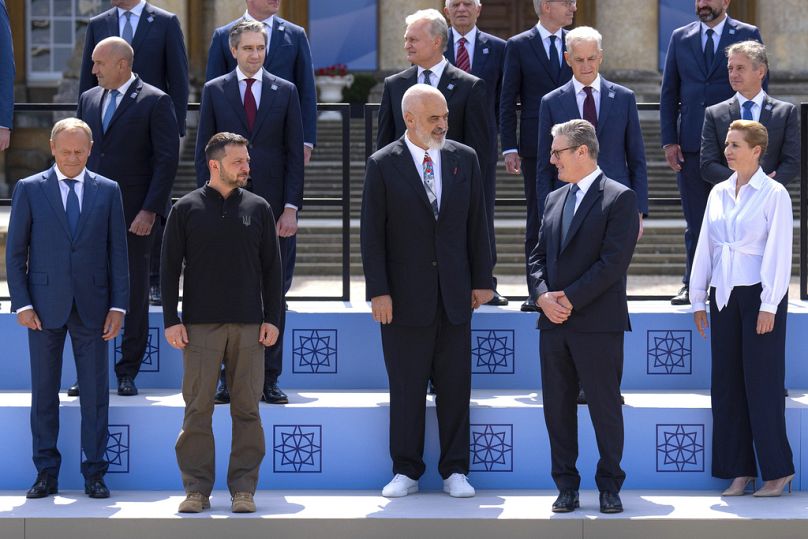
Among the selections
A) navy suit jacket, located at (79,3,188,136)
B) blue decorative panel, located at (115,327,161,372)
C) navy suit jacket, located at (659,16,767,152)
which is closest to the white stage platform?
blue decorative panel, located at (115,327,161,372)

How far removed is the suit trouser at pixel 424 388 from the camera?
7074mm

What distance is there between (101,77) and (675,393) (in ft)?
11.1

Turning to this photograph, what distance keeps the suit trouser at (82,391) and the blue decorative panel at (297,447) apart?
84 cm

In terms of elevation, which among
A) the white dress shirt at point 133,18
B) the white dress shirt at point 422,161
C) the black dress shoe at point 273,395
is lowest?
the black dress shoe at point 273,395

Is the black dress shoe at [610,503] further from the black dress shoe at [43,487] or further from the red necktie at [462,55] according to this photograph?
the red necktie at [462,55]

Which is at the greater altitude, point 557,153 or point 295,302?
point 557,153

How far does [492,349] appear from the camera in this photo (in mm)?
8055

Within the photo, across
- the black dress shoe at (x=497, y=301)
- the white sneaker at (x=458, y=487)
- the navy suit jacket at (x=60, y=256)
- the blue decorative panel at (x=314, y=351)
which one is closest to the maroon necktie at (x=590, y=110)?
the black dress shoe at (x=497, y=301)

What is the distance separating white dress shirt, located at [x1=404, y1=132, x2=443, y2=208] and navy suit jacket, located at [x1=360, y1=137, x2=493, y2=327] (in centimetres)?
2

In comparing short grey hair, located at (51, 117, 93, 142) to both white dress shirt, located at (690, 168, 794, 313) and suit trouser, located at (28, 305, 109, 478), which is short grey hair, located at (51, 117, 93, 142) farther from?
white dress shirt, located at (690, 168, 794, 313)

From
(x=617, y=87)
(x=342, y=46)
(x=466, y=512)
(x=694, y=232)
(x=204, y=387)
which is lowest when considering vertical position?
(x=466, y=512)

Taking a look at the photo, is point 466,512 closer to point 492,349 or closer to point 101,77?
point 492,349

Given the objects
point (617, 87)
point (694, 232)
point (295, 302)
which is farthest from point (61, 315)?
point (694, 232)

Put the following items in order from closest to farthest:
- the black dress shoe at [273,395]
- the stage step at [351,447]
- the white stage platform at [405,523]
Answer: the white stage platform at [405,523] < the stage step at [351,447] < the black dress shoe at [273,395]
